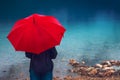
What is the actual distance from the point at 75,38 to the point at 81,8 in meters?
4.30

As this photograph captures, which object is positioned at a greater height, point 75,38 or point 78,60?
point 75,38

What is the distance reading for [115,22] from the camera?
1142cm

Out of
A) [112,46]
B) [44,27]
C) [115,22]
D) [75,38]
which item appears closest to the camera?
[44,27]

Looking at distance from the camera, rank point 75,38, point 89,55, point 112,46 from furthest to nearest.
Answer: point 75,38 → point 112,46 → point 89,55

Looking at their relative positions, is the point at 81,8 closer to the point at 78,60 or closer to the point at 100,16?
the point at 100,16

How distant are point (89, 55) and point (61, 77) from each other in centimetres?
164

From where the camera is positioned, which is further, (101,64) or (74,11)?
(74,11)

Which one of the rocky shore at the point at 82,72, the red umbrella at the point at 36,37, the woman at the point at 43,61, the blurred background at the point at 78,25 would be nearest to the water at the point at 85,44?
the blurred background at the point at 78,25

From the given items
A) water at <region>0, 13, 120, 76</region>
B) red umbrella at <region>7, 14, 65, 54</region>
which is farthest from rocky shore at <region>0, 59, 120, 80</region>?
red umbrella at <region>7, 14, 65, 54</region>

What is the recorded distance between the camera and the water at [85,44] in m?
7.35

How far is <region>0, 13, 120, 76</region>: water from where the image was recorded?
735cm

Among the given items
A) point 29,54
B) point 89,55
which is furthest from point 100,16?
point 29,54

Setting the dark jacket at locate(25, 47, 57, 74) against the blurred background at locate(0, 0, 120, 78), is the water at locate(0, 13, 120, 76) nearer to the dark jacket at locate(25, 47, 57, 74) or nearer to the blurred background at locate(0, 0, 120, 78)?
the blurred background at locate(0, 0, 120, 78)

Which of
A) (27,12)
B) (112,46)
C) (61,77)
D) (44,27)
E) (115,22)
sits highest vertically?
(27,12)
